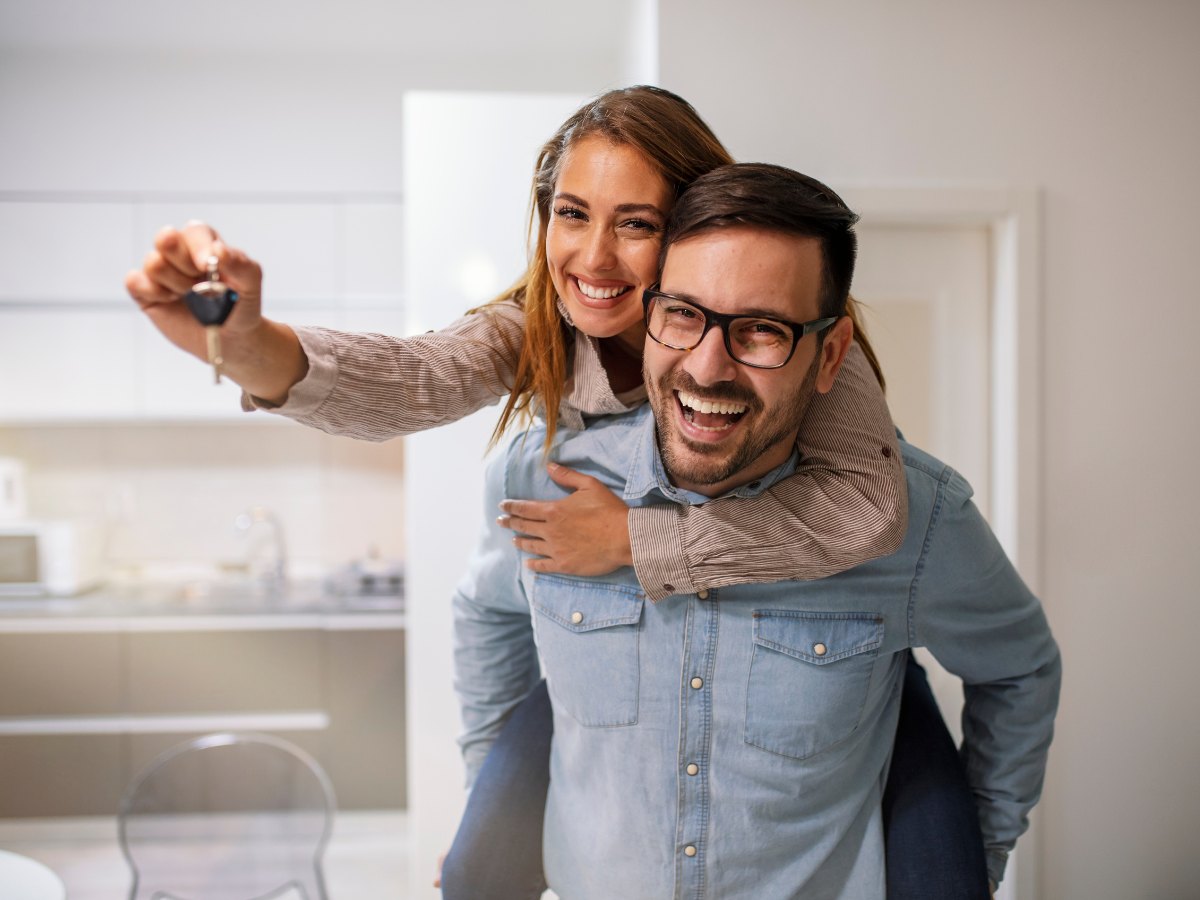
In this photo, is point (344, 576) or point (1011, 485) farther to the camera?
point (344, 576)

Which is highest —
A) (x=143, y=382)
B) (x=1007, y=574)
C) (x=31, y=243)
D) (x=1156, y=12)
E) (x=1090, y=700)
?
(x=1156, y=12)

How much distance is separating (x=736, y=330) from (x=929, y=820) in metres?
0.61

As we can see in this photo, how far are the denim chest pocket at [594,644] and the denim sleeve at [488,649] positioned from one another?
0.13m

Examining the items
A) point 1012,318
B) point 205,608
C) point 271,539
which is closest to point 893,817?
point 1012,318

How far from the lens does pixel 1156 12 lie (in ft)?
6.22

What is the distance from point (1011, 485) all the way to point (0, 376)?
282cm

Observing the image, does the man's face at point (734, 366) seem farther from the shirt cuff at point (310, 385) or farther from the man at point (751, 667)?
the shirt cuff at point (310, 385)

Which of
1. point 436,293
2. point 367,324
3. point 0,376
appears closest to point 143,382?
point 0,376

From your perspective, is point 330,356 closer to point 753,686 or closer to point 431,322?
point 753,686

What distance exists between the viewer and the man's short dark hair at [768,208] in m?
0.83

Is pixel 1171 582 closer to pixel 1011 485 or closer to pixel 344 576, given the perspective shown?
pixel 1011 485

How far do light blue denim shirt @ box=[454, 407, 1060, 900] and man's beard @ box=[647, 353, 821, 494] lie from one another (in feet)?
0.31

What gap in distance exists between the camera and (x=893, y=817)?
1071 mm

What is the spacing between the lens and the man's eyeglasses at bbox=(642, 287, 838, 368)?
2.76ft
